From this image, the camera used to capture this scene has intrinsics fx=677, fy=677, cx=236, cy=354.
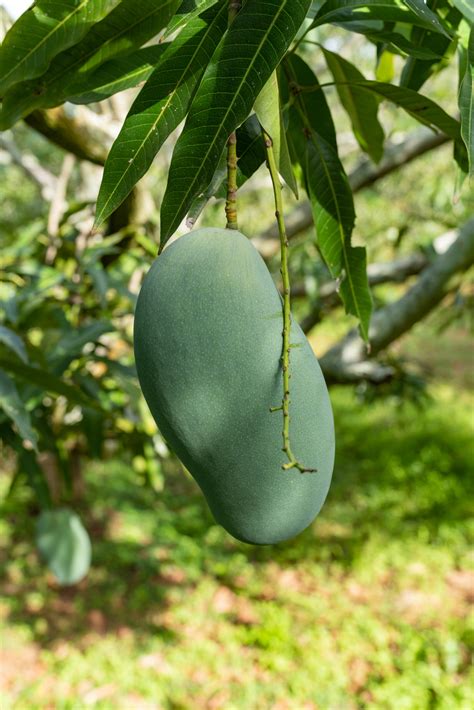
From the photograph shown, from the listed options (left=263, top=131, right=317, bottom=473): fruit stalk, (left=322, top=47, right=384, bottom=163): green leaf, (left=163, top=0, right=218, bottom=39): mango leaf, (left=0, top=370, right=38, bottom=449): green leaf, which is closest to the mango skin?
(left=263, top=131, right=317, bottom=473): fruit stalk

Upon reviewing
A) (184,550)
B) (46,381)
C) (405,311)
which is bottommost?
(184,550)

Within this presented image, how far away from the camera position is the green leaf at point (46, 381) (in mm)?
829

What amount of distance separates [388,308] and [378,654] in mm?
1567

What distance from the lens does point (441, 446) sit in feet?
15.3

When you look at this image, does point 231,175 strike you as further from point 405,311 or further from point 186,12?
point 405,311

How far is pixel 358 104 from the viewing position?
26.3 inches

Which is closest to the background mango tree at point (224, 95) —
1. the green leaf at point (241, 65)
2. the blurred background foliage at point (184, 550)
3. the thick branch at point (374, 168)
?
the green leaf at point (241, 65)

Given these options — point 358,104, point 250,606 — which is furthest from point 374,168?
point 250,606

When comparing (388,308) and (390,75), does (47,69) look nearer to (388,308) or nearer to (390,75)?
(390,75)

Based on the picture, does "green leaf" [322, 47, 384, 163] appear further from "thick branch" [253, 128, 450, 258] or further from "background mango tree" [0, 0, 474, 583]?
"thick branch" [253, 128, 450, 258]

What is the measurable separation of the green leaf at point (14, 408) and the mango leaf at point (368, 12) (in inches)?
20.5

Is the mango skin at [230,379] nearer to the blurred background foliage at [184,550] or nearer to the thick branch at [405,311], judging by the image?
the blurred background foliage at [184,550]

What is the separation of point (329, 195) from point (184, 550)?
3076mm

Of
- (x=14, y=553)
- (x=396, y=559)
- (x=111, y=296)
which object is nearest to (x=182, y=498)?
(x=14, y=553)
